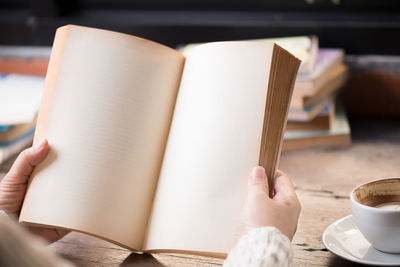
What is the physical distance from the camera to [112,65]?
902mm

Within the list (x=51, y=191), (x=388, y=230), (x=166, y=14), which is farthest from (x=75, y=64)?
(x=166, y=14)

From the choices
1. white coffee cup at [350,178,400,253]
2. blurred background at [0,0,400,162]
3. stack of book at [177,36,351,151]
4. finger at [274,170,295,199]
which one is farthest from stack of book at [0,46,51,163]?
white coffee cup at [350,178,400,253]

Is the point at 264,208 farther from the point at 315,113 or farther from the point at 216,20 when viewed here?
the point at 216,20

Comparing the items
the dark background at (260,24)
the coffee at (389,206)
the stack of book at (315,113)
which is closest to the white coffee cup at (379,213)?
the coffee at (389,206)

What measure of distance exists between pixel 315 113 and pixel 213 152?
589 mm

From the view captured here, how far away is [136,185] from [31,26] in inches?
45.9

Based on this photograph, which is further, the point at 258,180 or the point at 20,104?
the point at 20,104

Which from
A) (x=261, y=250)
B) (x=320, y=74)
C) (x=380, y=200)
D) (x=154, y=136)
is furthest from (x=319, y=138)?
(x=261, y=250)

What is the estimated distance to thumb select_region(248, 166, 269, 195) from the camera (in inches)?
31.2

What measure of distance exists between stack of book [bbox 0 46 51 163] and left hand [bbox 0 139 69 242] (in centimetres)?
44

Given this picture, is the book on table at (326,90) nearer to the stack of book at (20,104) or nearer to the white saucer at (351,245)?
the white saucer at (351,245)

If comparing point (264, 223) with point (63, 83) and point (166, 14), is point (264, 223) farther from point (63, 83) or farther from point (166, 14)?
point (166, 14)

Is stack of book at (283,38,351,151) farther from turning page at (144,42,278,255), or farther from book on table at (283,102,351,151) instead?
turning page at (144,42,278,255)

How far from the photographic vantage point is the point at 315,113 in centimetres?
137
